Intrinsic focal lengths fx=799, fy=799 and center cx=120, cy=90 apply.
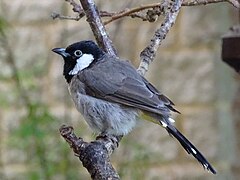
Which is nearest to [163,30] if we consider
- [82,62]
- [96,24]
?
[96,24]

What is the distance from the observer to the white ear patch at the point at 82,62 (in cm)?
264

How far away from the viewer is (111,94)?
8.48ft

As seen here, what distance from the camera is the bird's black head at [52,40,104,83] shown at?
2.58 m

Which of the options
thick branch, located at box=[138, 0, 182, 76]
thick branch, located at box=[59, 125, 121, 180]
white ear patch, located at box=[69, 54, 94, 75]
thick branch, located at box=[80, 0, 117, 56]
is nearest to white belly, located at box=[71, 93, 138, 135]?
white ear patch, located at box=[69, 54, 94, 75]

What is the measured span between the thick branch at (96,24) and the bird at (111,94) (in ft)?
0.59

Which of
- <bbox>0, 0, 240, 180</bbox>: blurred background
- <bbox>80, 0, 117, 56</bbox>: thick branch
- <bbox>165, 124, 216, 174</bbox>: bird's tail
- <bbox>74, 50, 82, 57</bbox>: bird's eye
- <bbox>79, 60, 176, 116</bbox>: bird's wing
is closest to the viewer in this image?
<bbox>80, 0, 117, 56</bbox>: thick branch

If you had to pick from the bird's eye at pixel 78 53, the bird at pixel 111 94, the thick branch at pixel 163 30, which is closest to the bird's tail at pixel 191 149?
the bird at pixel 111 94

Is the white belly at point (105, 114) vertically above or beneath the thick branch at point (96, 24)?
beneath

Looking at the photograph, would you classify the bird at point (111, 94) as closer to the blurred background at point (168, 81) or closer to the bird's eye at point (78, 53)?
the bird's eye at point (78, 53)

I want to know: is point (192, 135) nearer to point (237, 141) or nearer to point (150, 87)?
point (237, 141)

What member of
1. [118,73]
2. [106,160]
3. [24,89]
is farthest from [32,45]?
[106,160]

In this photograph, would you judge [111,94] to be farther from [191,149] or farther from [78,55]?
[191,149]

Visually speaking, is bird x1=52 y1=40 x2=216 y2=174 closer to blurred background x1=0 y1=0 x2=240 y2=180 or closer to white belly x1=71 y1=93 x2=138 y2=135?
white belly x1=71 y1=93 x2=138 y2=135

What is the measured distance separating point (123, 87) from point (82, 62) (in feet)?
0.62
